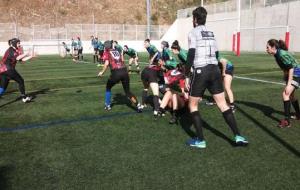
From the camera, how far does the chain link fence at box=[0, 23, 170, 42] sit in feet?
150

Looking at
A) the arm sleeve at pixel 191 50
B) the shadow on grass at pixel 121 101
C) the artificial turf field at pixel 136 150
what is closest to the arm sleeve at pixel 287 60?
the artificial turf field at pixel 136 150

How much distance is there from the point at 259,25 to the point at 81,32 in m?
24.0

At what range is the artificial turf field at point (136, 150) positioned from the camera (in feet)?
15.4

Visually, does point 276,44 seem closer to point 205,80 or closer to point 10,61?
point 205,80

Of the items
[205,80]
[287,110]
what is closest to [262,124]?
[287,110]

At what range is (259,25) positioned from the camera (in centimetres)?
3769

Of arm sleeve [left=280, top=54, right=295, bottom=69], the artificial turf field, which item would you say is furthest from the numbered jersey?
arm sleeve [left=280, top=54, right=295, bottom=69]

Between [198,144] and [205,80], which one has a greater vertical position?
[205,80]

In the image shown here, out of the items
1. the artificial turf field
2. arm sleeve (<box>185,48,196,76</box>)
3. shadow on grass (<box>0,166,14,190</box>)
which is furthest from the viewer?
arm sleeve (<box>185,48,196,76</box>)

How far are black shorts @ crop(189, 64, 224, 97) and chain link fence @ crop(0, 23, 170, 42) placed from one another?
42.5m

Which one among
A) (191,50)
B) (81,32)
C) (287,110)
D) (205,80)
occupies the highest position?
(81,32)

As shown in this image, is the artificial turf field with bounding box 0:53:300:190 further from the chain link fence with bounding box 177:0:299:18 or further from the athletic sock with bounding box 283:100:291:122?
the chain link fence with bounding box 177:0:299:18

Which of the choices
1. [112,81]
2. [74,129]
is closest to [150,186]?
[74,129]

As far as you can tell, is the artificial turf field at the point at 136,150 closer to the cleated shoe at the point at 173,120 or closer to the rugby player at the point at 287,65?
the cleated shoe at the point at 173,120
